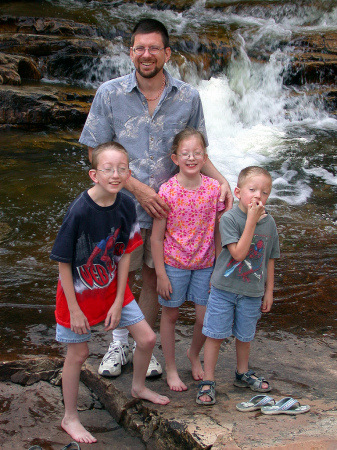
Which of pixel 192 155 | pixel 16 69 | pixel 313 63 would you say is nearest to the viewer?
pixel 192 155

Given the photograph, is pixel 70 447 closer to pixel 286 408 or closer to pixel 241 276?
pixel 286 408

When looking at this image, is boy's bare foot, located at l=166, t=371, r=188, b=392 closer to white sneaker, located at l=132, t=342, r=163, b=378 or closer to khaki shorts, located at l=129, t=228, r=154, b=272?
white sneaker, located at l=132, t=342, r=163, b=378

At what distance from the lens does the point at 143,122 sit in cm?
277

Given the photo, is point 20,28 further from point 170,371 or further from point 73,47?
point 170,371

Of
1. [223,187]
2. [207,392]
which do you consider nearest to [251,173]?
[223,187]

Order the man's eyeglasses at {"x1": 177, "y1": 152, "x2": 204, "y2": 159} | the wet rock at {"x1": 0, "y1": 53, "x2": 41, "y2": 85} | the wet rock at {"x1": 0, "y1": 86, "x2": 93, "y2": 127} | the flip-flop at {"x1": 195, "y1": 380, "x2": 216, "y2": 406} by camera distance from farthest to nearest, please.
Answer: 1. the wet rock at {"x1": 0, "y1": 53, "x2": 41, "y2": 85}
2. the wet rock at {"x1": 0, "y1": 86, "x2": 93, "y2": 127}
3. the man's eyeglasses at {"x1": 177, "y1": 152, "x2": 204, "y2": 159}
4. the flip-flop at {"x1": 195, "y1": 380, "x2": 216, "y2": 406}

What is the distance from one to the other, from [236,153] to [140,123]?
20.3 ft

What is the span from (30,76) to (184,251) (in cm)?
759

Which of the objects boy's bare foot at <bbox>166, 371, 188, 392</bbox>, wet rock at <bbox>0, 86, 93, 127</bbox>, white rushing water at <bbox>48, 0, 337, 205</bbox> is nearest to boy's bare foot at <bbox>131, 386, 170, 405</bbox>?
boy's bare foot at <bbox>166, 371, 188, 392</bbox>

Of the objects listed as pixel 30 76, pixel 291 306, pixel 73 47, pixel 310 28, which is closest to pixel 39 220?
pixel 291 306

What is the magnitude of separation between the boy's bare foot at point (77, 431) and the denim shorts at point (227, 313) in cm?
71

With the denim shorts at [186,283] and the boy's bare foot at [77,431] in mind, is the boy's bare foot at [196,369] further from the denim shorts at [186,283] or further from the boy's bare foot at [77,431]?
the boy's bare foot at [77,431]

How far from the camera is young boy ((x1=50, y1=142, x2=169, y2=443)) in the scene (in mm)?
2307

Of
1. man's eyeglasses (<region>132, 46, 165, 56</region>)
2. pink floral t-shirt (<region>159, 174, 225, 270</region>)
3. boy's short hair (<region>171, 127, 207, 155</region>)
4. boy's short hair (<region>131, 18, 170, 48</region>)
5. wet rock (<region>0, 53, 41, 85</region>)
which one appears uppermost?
wet rock (<region>0, 53, 41, 85</region>)
